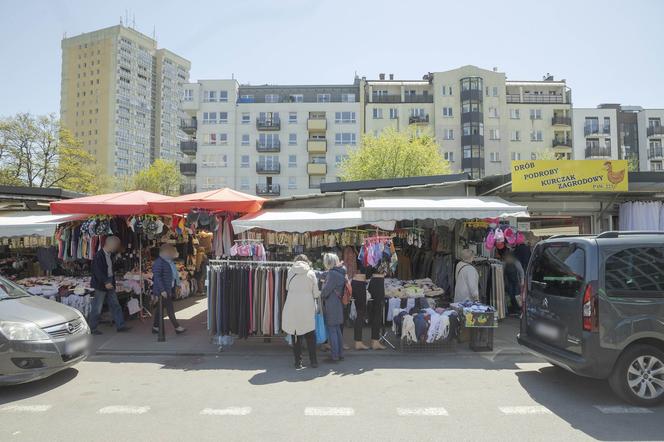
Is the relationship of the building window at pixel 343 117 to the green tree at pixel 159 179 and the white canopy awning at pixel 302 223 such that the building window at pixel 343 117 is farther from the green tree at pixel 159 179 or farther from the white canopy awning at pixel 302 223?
the white canopy awning at pixel 302 223

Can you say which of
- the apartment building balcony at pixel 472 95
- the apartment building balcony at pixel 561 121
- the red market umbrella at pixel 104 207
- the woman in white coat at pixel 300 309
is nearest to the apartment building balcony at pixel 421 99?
the apartment building balcony at pixel 472 95

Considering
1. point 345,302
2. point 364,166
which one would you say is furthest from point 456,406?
point 364,166

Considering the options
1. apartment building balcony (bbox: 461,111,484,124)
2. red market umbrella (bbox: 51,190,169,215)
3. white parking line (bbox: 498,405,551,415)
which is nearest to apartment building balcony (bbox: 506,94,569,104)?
apartment building balcony (bbox: 461,111,484,124)

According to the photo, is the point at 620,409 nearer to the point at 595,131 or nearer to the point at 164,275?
the point at 164,275

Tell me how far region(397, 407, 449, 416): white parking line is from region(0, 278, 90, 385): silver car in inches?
173

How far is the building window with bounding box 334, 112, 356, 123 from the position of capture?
56.1 metres

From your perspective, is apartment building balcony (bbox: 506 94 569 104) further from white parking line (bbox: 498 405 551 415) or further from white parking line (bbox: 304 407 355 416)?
white parking line (bbox: 304 407 355 416)

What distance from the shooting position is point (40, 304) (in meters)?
6.21

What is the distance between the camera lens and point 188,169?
2168 inches

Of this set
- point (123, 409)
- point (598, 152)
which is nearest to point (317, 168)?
point (598, 152)

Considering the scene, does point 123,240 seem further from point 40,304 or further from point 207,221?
point 40,304

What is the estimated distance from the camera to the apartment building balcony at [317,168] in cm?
5484

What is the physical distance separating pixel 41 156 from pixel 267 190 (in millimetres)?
25307

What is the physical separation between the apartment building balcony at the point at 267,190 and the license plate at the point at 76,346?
48789mm
